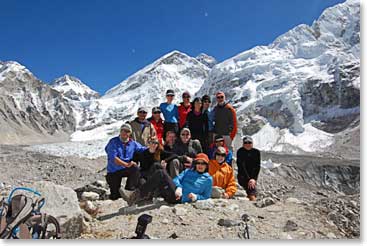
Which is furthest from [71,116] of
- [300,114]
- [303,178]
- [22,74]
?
[303,178]

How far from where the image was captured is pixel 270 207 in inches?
190

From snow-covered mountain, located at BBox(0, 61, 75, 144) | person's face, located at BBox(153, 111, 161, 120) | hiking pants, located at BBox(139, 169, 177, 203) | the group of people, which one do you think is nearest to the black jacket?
the group of people

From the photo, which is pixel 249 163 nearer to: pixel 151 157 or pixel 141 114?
pixel 151 157

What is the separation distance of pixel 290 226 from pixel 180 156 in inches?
69.1

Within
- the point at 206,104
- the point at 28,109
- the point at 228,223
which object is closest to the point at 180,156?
the point at 206,104

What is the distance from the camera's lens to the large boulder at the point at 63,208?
3986mm

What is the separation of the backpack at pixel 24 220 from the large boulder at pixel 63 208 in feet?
0.25

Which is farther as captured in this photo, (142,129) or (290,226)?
(142,129)

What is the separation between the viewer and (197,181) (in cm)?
491

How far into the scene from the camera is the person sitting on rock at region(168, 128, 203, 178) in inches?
205

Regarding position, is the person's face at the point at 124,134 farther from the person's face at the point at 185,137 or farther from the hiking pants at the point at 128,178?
the person's face at the point at 185,137

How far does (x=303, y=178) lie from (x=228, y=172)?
2239 centimetres

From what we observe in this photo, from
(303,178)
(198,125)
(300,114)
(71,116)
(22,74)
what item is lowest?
(303,178)

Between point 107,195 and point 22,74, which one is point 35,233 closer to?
point 107,195
